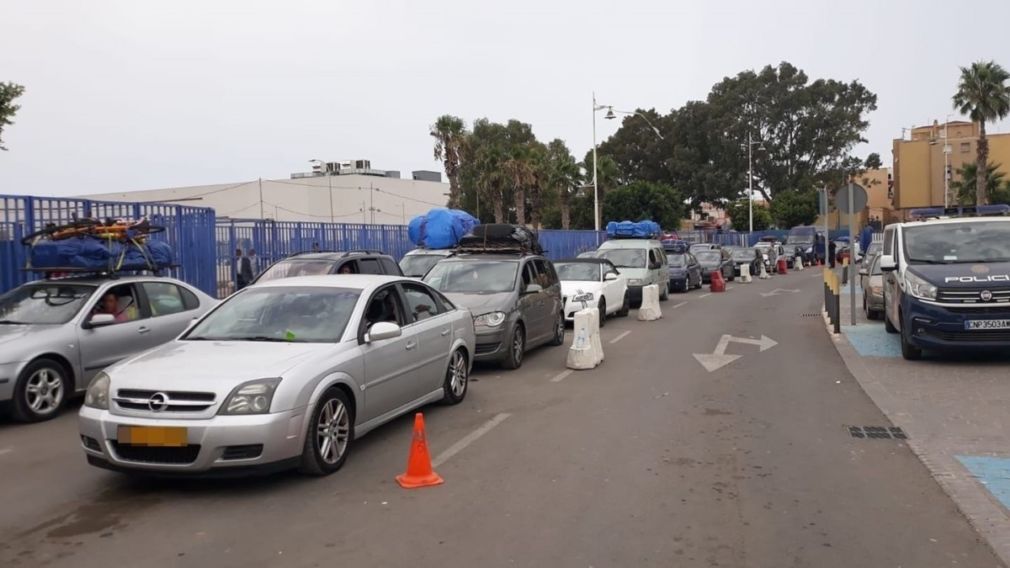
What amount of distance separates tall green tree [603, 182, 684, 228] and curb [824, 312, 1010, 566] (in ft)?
142

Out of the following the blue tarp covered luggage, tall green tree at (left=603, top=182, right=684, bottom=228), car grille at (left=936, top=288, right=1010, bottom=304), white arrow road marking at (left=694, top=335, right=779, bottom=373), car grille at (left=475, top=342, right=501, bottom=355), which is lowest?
white arrow road marking at (left=694, top=335, right=779, bottom=373)

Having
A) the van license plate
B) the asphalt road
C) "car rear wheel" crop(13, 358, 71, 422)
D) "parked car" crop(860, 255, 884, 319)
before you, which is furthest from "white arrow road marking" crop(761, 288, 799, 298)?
"car rear wheel" crop(13, 358, 71, 422)

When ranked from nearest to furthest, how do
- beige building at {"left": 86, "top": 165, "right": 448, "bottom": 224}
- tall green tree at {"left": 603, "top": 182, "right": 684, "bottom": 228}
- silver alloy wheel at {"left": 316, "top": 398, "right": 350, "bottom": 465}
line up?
1. silver alloy wheel at {"left": 316, "top": 398, "right": 350, "bottom": 465}
2. tall green tree at {"left": 603, "top": 182, "right": 684, "bottom": 228}
3. beige building at {"left": 86, "top": 165, "right": 448, "bottom": 224}

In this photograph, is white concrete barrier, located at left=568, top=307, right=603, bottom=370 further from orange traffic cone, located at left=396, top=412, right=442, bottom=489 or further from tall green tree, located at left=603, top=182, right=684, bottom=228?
tall green tree, located at left=603, top=182, right=684, bottom=228

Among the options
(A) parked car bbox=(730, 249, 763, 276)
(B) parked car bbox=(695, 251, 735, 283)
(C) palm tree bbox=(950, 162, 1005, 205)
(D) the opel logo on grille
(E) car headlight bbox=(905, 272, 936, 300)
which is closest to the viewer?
(D) the opel logo on grille

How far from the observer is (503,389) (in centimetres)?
1043

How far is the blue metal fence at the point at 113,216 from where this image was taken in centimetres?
1320

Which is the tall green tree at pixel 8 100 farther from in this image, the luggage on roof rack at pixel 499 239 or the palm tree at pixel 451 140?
the palm tree at pixel 451 140

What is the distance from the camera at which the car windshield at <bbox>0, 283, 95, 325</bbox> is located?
9328 millimetres

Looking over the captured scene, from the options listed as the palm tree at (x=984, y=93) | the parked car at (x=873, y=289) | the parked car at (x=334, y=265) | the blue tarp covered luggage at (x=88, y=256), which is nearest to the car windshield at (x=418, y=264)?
the parked car at (x=334, y=265)

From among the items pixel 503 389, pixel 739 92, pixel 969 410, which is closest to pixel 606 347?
pixel 503 389

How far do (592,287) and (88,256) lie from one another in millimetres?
9706

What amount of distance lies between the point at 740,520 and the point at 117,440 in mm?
4232

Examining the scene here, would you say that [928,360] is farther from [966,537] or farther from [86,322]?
[86,322]
